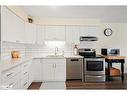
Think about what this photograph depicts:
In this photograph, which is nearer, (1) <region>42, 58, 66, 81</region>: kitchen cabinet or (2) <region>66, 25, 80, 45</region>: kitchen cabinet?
(1) <region>42, 58, 66, 81</region>: kitchen cabinet

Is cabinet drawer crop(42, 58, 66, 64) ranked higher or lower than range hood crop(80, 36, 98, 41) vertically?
lower

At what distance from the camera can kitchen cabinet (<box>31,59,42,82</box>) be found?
5.16m

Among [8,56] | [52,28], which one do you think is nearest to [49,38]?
[52,28]

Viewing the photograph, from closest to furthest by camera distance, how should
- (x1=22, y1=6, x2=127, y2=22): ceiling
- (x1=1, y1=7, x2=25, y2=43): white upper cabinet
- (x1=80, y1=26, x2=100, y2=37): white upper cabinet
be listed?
1. (x1=1, y1=7, x2=25, y2=43): white upper cabinet
2. (x1=22, y1=6, x2=127, y2=22): ceiling
3. (x1=80, y1=26, x2=100, y2=37): white upper cabinet

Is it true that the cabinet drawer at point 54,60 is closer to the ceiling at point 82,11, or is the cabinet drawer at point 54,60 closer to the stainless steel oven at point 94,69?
the stainless steel oven at point 94,69

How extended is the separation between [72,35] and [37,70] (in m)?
1.67

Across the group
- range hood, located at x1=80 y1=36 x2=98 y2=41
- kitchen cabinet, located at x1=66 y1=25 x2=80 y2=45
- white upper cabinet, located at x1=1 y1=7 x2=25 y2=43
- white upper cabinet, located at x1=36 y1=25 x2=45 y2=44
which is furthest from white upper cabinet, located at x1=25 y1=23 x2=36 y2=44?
range hood, located at x1=80 y1=36 x2=98 y2=41

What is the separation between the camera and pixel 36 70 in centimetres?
520

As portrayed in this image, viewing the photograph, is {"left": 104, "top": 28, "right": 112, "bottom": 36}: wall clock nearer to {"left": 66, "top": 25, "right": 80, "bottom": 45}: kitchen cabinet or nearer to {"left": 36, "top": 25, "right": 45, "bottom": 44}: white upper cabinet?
{"left": 66, "top": 25, "right": 80, "bottom": 45}: kitchen cabinet

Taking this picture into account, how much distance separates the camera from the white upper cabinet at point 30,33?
206 inches

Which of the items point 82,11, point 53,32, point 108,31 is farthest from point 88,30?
point 53,32

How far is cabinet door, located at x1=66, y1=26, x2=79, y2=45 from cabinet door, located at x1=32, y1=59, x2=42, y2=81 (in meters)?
1.27
